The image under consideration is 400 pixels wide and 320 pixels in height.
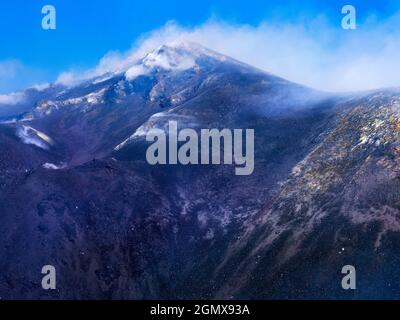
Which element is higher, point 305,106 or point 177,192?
point 305,106

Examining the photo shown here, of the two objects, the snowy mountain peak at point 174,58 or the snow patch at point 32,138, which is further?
the snowy mountain peak at point 174,58

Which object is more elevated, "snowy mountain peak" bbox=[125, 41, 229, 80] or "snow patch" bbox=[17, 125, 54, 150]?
"snowy mountain peak" bbox=[125, 41, 229, 80]

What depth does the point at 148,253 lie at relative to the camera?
163 ft

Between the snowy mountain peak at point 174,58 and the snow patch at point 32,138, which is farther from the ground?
the snowy mountain peak at point 174,58

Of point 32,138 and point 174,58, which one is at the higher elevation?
point 174,58

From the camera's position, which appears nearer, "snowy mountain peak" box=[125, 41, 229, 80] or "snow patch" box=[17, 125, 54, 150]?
"snow patch" box=[17, 125, 54, 150]

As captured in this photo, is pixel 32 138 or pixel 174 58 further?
pixel 174 58

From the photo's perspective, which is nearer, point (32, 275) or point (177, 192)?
point (32, 275)

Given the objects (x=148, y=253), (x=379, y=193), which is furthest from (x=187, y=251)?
(x=379, y=193)
